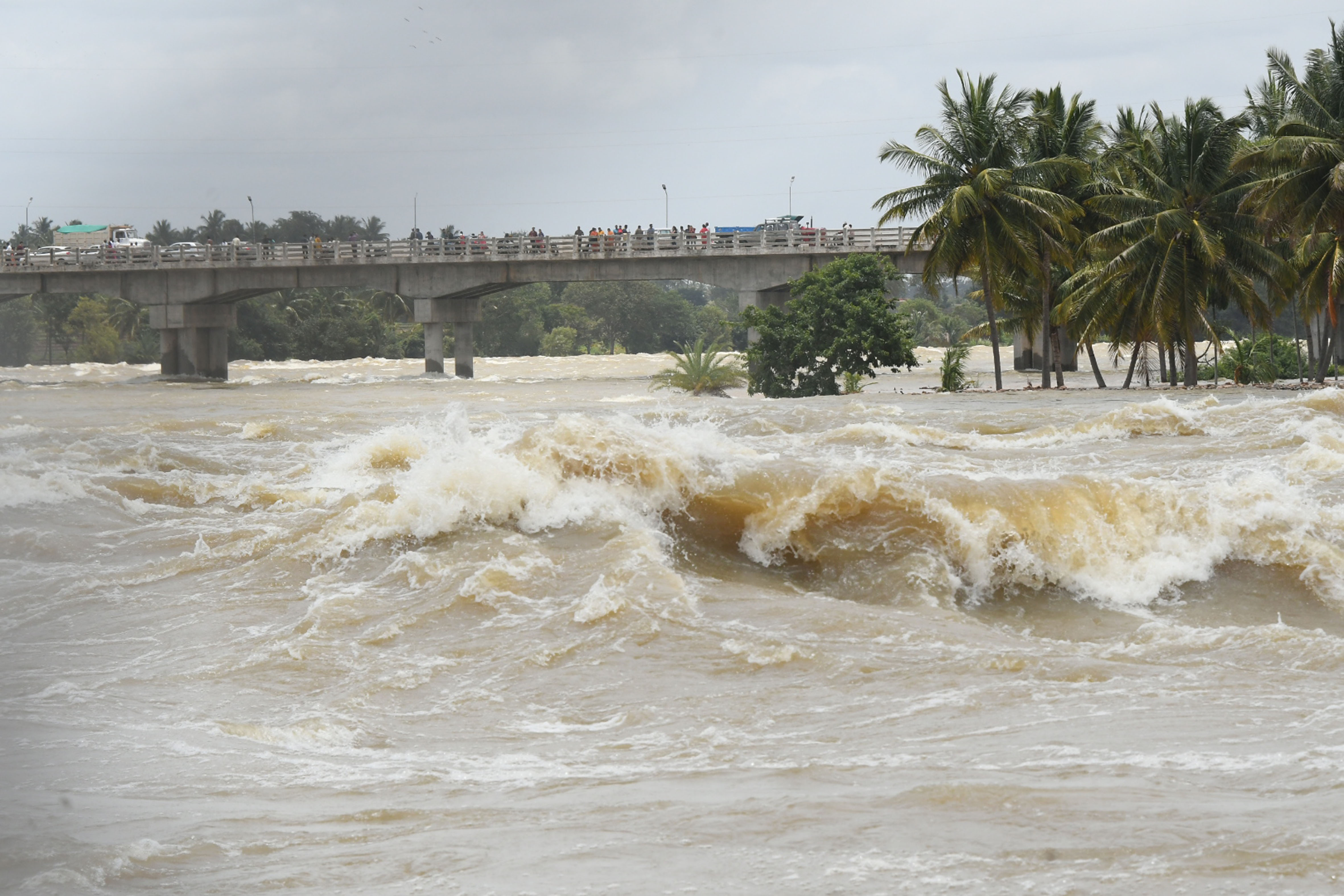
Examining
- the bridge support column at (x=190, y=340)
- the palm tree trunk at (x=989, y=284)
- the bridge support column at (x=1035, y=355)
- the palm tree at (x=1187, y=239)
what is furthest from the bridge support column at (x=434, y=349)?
the palm tree at (x=1187, y=239)

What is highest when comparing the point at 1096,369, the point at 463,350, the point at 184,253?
the point at 184,253

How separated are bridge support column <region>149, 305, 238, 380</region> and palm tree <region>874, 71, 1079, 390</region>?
35.6 m

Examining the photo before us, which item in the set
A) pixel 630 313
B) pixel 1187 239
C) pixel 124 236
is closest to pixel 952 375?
pixel 1187 239

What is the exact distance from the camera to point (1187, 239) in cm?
3559

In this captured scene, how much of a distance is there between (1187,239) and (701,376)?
53.7 feet

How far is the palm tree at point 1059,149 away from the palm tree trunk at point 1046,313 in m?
0.02

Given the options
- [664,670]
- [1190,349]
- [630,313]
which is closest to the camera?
[664,670]

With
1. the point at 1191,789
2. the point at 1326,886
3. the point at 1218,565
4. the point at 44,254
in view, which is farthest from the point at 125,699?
the point at 44,254

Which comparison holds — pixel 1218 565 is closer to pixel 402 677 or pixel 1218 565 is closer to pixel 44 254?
pixel 402 677

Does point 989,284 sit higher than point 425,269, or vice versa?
point 425,269

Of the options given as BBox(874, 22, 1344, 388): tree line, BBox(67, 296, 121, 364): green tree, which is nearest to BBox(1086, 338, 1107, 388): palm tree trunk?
BBox(874, 22, 1344, 388): tree line

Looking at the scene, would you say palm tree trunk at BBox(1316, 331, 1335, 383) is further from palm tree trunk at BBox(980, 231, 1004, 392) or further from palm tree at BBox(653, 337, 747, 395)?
palm tree at BBox(653, 337, 747, 395)

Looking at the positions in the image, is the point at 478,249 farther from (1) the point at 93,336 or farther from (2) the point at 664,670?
(2) the point at 664,670

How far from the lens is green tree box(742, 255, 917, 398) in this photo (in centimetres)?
3991
